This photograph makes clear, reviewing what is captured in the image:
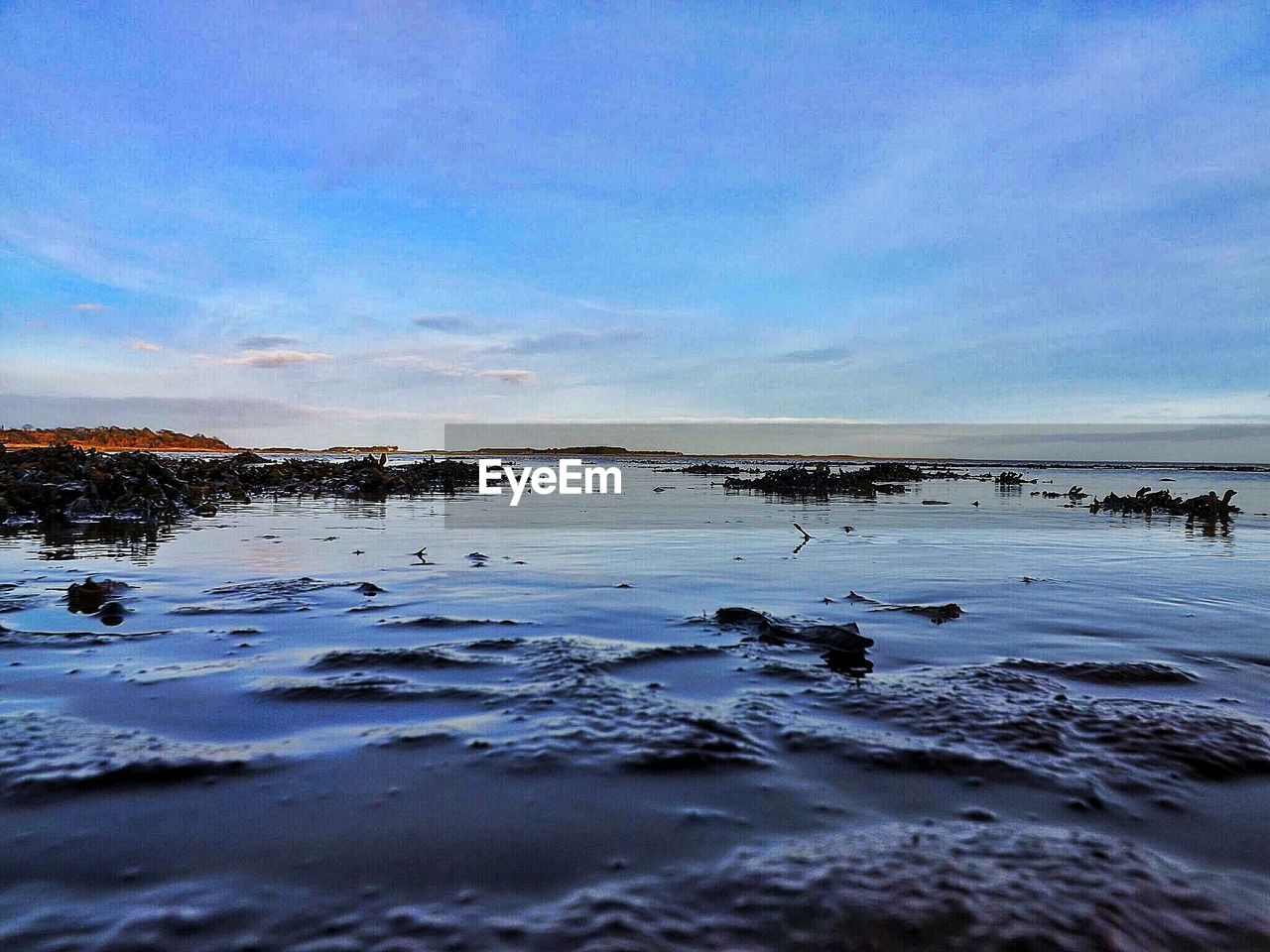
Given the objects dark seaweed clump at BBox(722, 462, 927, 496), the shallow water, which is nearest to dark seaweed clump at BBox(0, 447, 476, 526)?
the shallow water

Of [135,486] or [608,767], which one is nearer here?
[608,767]

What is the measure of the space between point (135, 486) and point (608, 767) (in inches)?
643

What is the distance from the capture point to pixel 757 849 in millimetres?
2291

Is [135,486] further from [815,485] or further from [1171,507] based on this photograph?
[1171,507]

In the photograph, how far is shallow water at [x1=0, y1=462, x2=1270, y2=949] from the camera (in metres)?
1.98

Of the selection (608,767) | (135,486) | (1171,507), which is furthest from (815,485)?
(608,767)

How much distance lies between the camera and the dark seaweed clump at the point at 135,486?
13.4 meters

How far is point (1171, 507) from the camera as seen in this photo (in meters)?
18.5

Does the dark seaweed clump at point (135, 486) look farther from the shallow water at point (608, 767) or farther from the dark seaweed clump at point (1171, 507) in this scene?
the dark seaweed clump at point (1171, 507)

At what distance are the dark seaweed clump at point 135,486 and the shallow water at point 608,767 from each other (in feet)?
26.8

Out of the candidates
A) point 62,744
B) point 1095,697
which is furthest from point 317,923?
point 1095,697

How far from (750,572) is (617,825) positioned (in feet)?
19.1

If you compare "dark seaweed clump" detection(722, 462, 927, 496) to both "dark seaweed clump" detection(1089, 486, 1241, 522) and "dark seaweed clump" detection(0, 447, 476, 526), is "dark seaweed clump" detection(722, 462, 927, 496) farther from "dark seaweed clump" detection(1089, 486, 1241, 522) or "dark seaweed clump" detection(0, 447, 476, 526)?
"dark seaweed clump" detection(0, 447, 476, 526)

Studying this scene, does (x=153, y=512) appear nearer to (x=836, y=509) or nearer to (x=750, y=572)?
(x=750, y=572)
